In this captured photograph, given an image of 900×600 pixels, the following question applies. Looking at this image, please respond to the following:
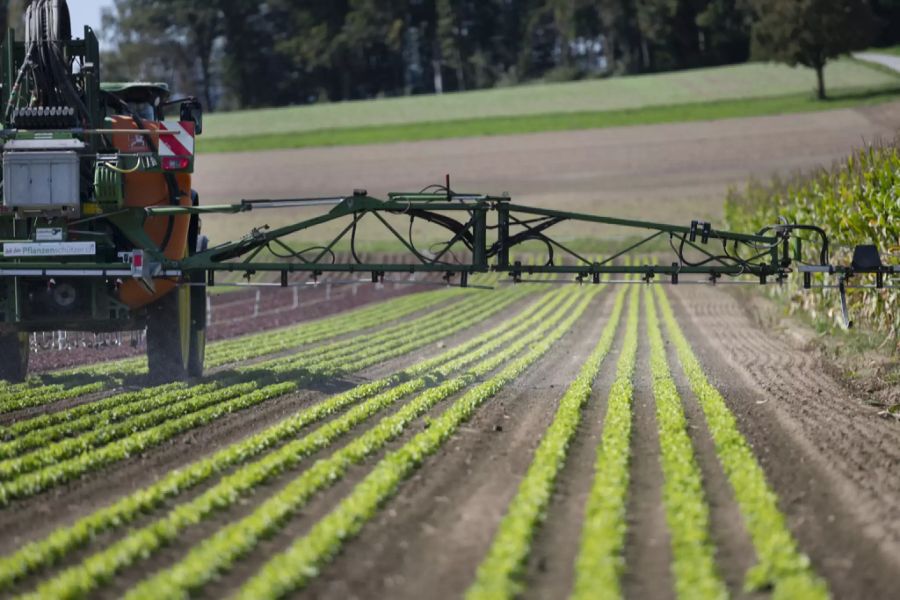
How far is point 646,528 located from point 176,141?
23.8 feet

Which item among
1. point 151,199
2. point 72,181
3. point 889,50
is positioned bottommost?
point 151,199

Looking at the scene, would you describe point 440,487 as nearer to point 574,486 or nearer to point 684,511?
point 574,486

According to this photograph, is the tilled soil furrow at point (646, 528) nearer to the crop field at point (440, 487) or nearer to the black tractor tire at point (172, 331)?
the crop field at point (440, 487)

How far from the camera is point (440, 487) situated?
7.14 meters

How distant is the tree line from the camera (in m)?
85.9

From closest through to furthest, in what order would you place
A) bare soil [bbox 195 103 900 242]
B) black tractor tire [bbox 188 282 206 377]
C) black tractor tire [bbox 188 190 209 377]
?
black tractor tire [bbox 188 190 209 377] < black tractor tire [bbox 188 282 206 377] < bare soil [bbox 195 103 900 242]

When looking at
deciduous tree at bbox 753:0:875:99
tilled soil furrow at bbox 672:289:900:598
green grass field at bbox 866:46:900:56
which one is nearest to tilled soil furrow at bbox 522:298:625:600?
tilled soil furrow at bbox 672:289:900:598

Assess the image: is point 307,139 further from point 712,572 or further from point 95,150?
point 712,572

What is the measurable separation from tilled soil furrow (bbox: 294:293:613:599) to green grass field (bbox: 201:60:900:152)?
5113 cm

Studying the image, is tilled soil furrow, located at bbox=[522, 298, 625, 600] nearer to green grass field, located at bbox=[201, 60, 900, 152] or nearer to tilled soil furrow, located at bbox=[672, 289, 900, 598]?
tilled soil furrow, located at bbox=[672, 289, 900, 598]

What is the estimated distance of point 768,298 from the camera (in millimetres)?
27547

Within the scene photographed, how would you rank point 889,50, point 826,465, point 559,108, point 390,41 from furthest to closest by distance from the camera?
point 390,41, point 889,50, point 559,108, point 826,465

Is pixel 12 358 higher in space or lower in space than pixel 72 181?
lower

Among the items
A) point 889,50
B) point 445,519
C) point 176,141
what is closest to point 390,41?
point 889,50
